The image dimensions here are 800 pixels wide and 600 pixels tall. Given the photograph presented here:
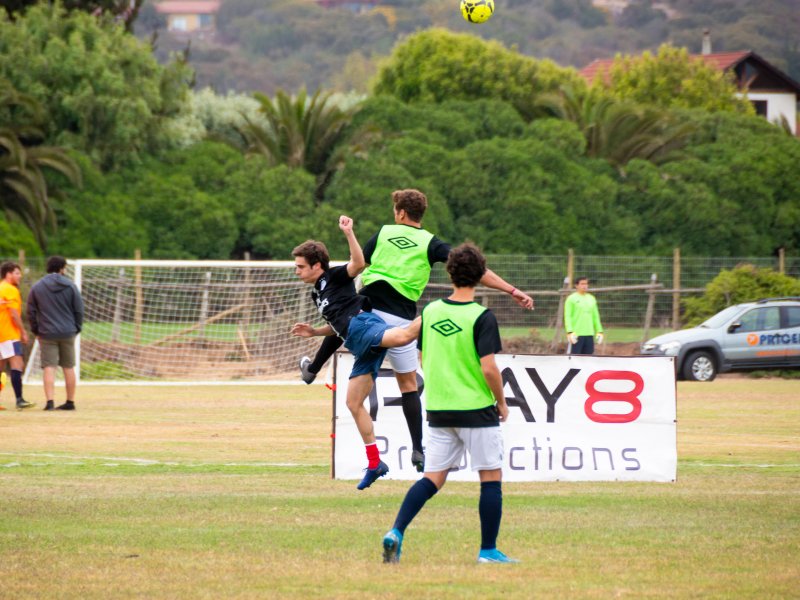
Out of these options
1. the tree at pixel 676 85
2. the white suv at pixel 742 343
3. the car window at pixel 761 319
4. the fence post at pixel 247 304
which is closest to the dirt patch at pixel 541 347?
the white suv at pixel 742 343

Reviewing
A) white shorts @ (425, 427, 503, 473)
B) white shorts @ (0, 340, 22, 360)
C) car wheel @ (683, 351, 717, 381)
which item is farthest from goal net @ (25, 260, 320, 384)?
white shorts @ (425, 427, 503, 473)

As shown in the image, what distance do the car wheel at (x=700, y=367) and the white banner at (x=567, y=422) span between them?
53.7ft

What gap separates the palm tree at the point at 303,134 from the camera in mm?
45562

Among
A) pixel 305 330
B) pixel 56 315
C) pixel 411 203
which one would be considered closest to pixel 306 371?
pixel 305 330

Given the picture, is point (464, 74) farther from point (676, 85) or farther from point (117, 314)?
point (117, 314)

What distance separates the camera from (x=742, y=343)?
1068 inches

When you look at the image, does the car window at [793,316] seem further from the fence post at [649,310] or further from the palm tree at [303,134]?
the palm tree at [303,134]

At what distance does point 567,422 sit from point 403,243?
221 cm

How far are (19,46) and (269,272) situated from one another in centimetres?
1591

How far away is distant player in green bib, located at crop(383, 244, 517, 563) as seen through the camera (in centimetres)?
751

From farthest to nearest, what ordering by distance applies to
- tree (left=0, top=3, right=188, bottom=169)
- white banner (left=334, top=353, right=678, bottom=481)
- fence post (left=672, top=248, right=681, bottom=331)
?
1. tree (left=0, top=3, right=188, bottom=169)
2. fence post (left=672, top=248, right=681, bottom=331)
3. white banner (left=334, top=353, right=678, bottom=481)

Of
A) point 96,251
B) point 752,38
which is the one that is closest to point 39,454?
point 96,251

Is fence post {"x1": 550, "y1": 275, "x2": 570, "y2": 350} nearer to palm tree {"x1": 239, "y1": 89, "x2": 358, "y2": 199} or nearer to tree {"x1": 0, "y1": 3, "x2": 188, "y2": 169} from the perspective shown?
palm tree {"x1": 239, "y1": 89, "x2": 358, "y2": 199}

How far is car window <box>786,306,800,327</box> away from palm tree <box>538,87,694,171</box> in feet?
64.9
